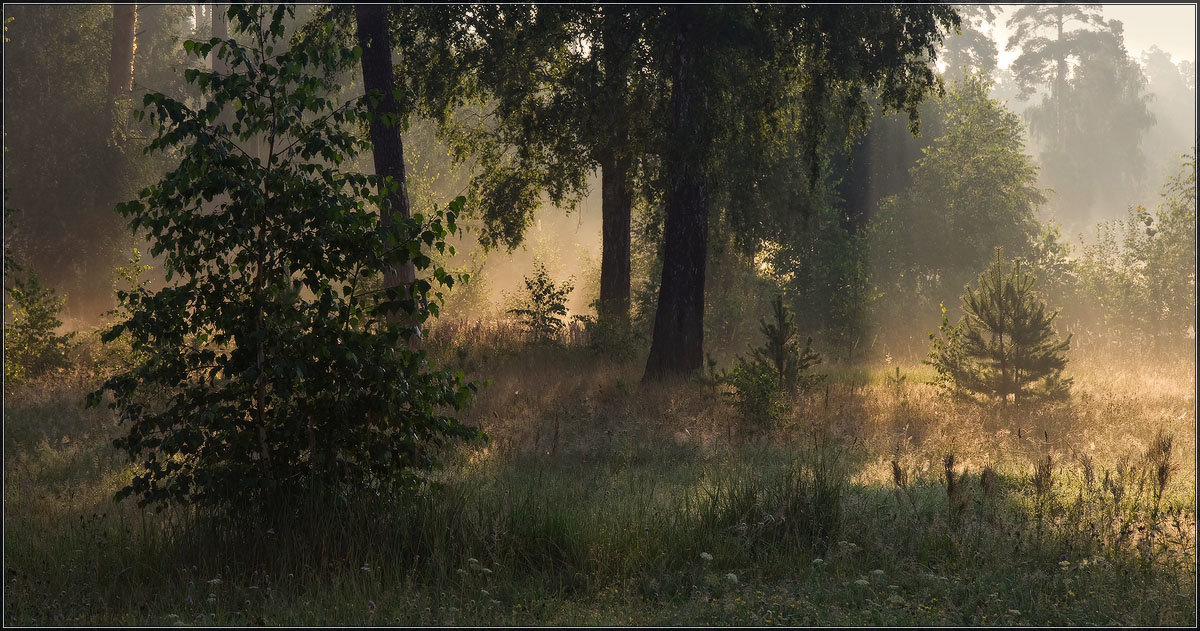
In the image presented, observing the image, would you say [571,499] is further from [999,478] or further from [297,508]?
[999,478]

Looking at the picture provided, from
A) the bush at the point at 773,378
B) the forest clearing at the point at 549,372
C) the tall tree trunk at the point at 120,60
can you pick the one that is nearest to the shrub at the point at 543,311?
the forest clearing at the point at 549,372

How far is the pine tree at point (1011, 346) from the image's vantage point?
36.6 feet

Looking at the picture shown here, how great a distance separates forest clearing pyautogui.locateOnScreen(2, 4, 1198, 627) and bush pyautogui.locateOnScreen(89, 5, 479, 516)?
3 centimetres

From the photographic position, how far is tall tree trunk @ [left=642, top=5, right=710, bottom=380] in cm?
1288

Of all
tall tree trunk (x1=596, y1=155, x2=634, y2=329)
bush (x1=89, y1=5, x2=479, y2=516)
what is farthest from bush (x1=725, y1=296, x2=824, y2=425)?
bush (x1=89, y1=5, x2=479, y2=516)

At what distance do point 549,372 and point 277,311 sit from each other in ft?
31.0

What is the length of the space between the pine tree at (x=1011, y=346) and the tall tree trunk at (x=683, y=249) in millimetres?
4022

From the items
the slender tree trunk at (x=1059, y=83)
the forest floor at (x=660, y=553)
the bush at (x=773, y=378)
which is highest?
the slender tree trunk at (x=1059, y=83)

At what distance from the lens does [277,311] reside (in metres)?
5.34

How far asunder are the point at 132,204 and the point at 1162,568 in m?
6.60

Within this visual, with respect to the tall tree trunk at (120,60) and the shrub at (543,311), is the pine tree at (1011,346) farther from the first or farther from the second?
the tall tree trunk at (120,60)

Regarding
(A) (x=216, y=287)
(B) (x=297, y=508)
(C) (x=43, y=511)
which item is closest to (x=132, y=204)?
(A) (x=216, y=287)

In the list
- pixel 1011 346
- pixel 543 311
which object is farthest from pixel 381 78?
pixel 1011 346

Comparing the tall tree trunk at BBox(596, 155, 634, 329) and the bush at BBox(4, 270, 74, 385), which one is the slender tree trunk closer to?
the tall tree trunk at BBox(596, 155, 634, 329)
